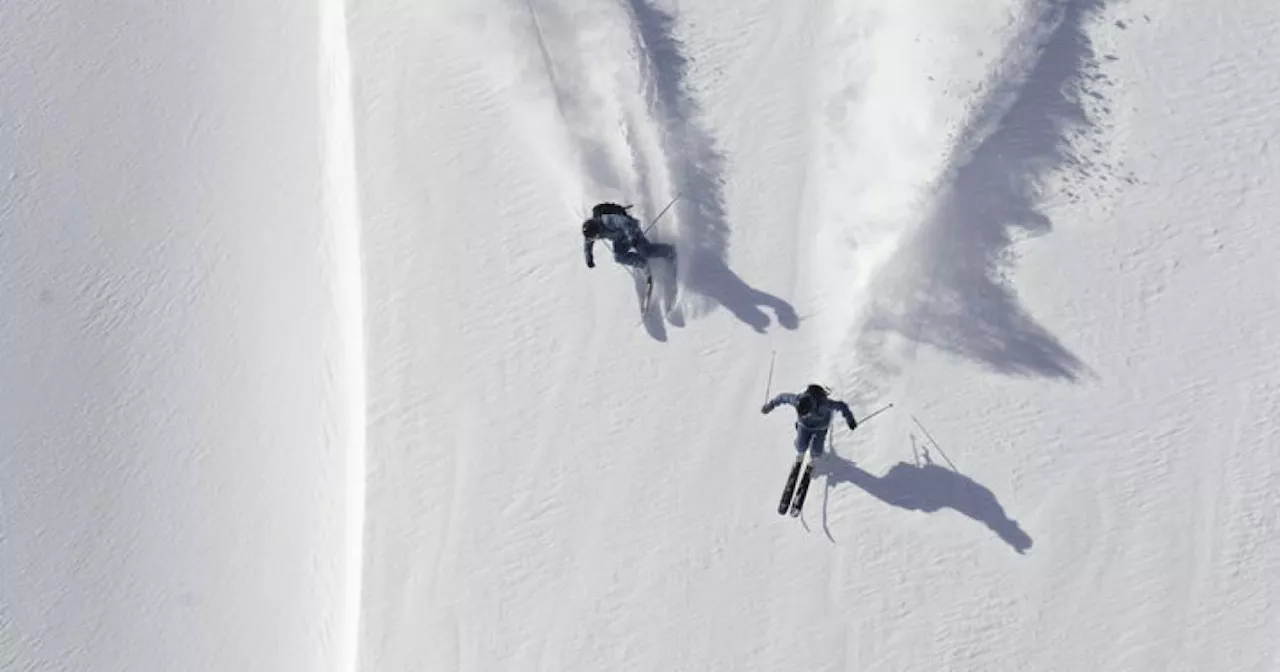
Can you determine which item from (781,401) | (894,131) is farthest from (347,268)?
(894,131)

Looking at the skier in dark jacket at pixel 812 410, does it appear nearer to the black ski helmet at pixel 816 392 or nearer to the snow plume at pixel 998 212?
the black ski helmet at pixel 816 392

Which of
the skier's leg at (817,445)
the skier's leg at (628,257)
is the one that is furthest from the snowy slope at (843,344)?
the skier's leg at (628,257)

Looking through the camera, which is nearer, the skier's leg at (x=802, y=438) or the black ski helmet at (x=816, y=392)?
the black ski helmet at (x=816, y=392)

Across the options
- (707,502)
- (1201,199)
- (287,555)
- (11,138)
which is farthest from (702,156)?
(11,138)

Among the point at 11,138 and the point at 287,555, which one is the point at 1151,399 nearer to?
the point at 287,555

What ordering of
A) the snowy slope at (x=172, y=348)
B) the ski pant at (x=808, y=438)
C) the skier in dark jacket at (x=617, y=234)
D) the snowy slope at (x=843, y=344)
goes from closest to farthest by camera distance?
the ski pant at (x=808, y=438)
the skier in dark jacket at (x=617, y=234)
the snowy slope at (x=843, y=344)
the snowy slope at (x=172, y=348)

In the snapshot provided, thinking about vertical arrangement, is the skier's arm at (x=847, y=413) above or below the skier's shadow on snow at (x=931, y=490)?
above

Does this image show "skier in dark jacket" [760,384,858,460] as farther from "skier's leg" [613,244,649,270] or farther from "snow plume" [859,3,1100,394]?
"skier's leg" [613,244,649,270]

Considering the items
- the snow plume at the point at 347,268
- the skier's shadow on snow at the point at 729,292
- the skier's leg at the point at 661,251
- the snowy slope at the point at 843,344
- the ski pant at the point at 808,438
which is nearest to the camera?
the ski pant at the point at 808,438

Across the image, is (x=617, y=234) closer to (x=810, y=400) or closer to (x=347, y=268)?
(x=810, y=400)
